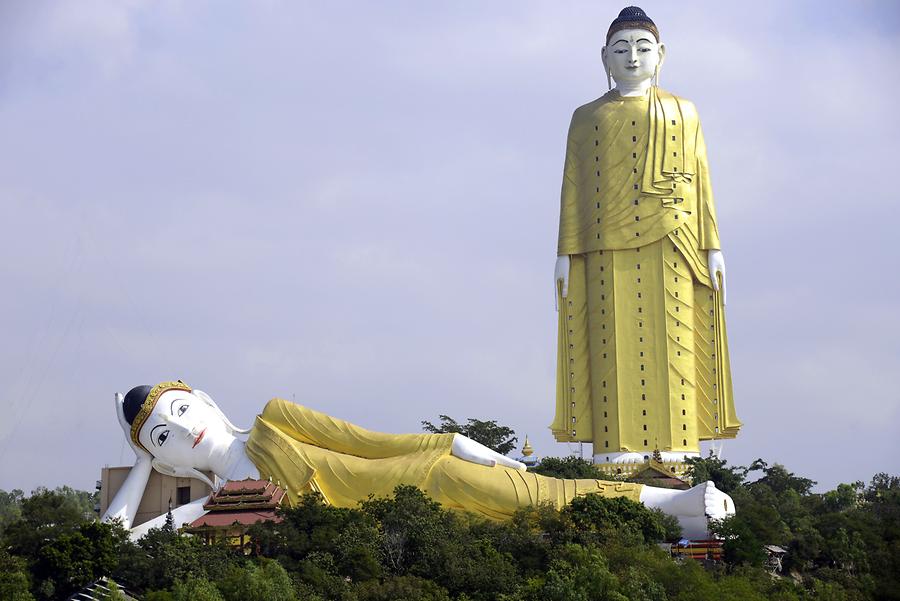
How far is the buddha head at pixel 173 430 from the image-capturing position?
81.5ft

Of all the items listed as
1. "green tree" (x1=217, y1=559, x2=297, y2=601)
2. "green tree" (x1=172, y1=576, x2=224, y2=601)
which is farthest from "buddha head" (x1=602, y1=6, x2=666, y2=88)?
"green tree" (x1=172, y1=576, x2=224, y2=601)

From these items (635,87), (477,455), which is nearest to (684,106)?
(635,87)

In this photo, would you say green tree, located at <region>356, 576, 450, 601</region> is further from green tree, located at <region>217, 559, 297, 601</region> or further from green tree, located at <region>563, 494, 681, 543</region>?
green tree, located at <region>563, 494, 681, 543</region>

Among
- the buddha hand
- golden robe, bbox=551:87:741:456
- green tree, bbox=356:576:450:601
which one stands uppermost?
golden robe, bbox=551:87:741:456

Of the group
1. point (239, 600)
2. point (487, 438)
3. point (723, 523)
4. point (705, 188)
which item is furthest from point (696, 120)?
point (239, 600)

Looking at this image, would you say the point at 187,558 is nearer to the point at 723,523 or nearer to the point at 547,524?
the point at 547,524

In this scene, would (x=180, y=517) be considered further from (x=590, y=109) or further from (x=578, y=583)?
(x=590, y=109)

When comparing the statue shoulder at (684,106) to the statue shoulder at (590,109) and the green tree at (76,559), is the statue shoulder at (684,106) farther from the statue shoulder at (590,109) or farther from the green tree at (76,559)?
the green tree at (76,559)

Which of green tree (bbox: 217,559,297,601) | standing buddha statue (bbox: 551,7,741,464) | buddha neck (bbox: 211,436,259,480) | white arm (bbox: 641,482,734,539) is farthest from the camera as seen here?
standing buddha statue (bbox: 551,7,741,464)

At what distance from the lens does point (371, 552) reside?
20.5 m

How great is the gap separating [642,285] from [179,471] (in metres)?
14.1

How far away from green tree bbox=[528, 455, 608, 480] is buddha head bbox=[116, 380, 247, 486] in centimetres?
812

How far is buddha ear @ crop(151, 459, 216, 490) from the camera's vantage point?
81.9 ft

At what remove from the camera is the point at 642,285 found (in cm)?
3478
